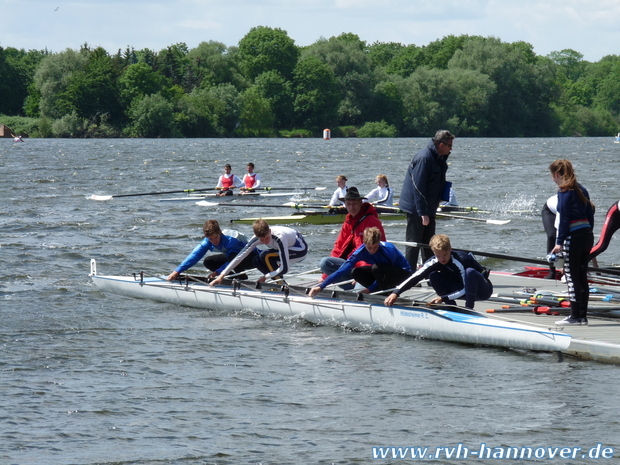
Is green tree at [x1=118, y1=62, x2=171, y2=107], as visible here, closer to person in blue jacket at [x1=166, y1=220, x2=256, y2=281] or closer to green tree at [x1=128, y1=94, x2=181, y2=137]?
green tree at [x1=128, y1=94, x2=181, y2=137]

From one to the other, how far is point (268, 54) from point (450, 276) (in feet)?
338

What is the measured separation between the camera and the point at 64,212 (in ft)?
85.8

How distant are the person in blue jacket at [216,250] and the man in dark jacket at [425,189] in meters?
2.17

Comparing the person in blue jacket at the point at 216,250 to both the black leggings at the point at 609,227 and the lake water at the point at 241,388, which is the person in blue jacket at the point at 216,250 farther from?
the black leggings at the point at 609,227

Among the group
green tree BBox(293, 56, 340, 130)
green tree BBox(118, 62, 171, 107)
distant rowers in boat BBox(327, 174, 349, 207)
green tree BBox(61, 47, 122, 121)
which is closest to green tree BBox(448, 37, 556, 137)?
green tree BBox(293, 56, 340, 130)

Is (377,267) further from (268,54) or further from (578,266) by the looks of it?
(268,54)

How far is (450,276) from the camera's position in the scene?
1016cm

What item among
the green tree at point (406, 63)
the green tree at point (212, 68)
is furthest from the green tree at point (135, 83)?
the green tree at point (406, 63)

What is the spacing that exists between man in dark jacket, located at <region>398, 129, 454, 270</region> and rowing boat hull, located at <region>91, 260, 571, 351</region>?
1.41m

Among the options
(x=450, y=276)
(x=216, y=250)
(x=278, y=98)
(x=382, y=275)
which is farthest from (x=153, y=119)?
(x=450, y=276)

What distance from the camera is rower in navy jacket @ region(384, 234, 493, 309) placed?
9812 mm

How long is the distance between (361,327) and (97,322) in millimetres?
3526

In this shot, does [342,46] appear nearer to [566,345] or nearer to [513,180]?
[513,180]


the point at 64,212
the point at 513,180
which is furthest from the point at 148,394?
the point at 513,180
